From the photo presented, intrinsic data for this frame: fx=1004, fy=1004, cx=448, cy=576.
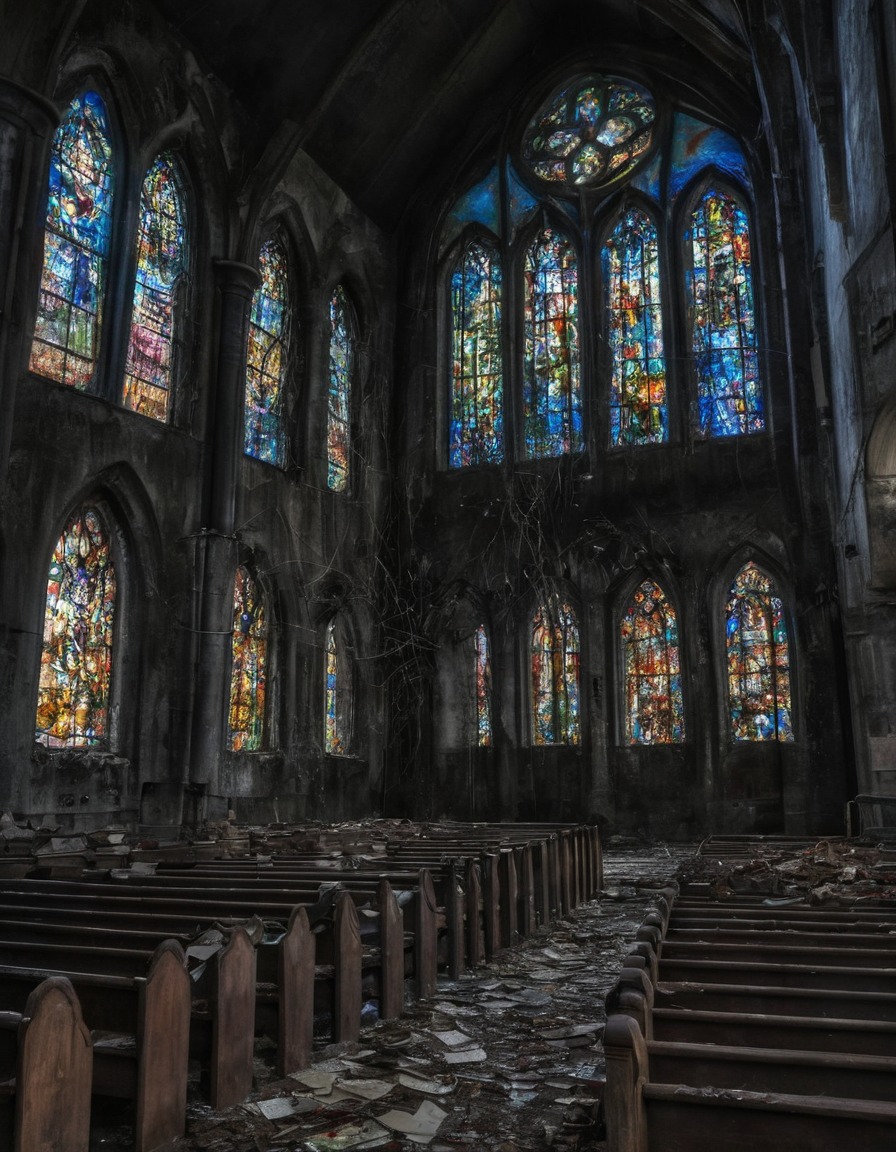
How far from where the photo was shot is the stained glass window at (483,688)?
56.2ft

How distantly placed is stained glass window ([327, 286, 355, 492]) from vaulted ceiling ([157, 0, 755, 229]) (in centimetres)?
218

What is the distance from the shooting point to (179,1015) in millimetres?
3096

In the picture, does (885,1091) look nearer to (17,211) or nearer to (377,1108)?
(377,1108)

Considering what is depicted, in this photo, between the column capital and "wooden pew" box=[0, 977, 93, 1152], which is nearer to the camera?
"wooden pew" box=[0, 977, 93, 1152]

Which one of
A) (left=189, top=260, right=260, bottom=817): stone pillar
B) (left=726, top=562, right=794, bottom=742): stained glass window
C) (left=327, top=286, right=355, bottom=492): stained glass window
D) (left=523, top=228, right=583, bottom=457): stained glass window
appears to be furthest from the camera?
(left=523, top=228, right=583, bottom=457): stained glass window

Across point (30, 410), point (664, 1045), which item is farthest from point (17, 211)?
point (664, 1045)

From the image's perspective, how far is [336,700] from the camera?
17.0 meters

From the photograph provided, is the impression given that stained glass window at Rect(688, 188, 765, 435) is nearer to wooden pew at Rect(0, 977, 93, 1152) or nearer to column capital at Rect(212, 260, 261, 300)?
column capital at Rect(212, 260, 261, 300)

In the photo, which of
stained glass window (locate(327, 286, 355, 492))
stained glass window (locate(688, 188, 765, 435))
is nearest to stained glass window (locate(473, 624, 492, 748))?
stained glass window (locate(327, 286, 355, 492))

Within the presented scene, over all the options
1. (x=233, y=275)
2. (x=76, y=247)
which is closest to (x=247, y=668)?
(x=233, y=275)

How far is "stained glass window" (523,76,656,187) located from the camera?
713 inches

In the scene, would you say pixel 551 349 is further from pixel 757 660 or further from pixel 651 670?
pixel 757 660

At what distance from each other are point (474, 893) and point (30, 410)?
27.7ft

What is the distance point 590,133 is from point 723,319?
15.2ft
